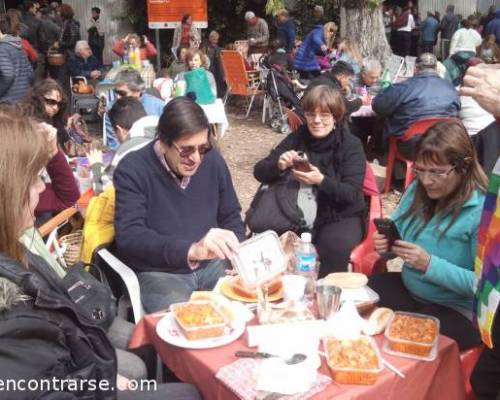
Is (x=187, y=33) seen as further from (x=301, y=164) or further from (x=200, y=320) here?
(x=200, y=320)

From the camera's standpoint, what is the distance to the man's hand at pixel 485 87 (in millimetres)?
1617

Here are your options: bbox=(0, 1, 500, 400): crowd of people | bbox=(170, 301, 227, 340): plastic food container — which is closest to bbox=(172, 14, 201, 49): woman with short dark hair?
bbox=(0, 1, 500, 400): crowd of people

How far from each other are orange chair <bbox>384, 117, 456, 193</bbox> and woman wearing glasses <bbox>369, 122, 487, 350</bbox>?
109 inches

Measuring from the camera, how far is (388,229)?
8.48 feet

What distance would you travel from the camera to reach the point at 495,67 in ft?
5.48

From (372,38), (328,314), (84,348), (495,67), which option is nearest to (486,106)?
(495,67)

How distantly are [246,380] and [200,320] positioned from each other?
34 centimetres

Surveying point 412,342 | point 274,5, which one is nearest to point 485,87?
point 412,342

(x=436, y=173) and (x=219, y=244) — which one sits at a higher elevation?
(x=436, y=173)

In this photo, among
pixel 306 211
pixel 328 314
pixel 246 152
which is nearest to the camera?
pixel 328 314

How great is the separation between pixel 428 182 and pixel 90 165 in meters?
2.47

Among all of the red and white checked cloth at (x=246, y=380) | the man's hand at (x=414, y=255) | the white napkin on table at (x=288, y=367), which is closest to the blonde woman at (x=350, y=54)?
the man's hand at (x=414, y=255)

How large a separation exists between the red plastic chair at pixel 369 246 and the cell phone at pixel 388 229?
1.81 ft

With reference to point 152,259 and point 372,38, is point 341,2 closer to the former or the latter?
point 372,38
